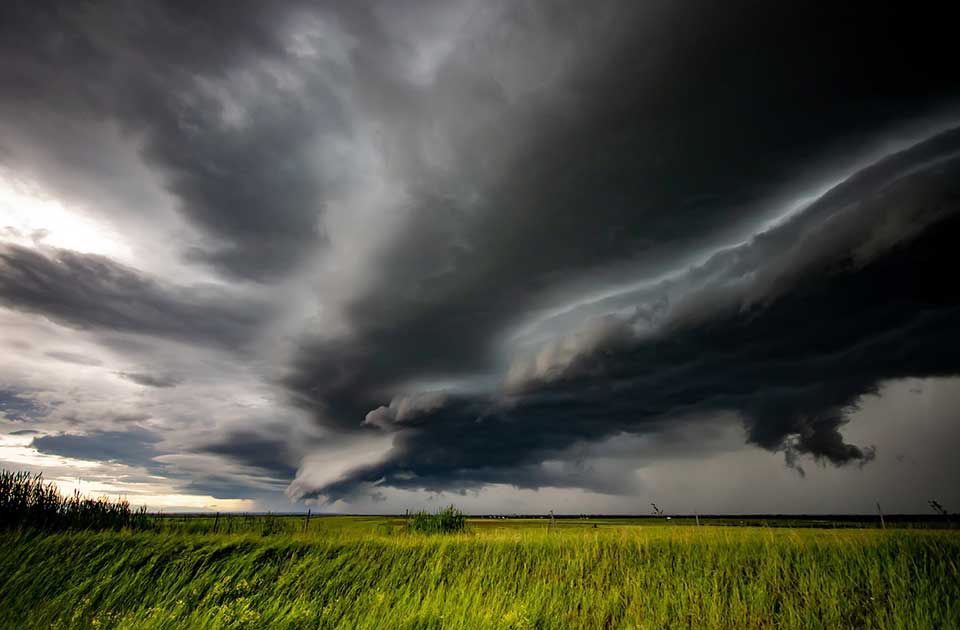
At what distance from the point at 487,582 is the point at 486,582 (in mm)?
147

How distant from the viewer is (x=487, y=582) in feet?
41.3

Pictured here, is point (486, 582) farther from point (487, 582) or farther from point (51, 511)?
point (51, 511)

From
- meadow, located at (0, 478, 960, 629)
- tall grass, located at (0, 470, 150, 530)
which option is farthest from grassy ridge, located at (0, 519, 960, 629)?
tall grass, located at (0, 470, 150, 530)

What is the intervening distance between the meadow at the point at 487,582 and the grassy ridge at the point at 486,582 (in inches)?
2.1

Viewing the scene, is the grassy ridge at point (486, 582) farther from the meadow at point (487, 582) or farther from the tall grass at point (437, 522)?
the tall grass at point (437, 522)

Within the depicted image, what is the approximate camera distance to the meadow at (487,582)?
788 centimetres

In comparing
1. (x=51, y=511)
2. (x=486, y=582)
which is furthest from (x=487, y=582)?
(x=51, y=511)

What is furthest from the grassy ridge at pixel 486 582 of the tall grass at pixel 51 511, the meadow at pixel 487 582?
the tall grass at pixel 51 511

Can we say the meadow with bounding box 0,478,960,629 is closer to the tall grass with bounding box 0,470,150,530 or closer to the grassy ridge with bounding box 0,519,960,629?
the grassy ridge with bounding box 0,519,960,629

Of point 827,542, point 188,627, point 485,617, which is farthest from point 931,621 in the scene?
point 188,627

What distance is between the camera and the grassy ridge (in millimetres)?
7875

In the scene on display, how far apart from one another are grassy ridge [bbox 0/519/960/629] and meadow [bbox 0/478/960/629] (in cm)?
5

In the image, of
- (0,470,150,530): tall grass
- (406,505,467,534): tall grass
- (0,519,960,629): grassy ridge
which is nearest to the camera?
Answer: (0,519,960,629): grassy ridge

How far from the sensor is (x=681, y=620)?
916cm
